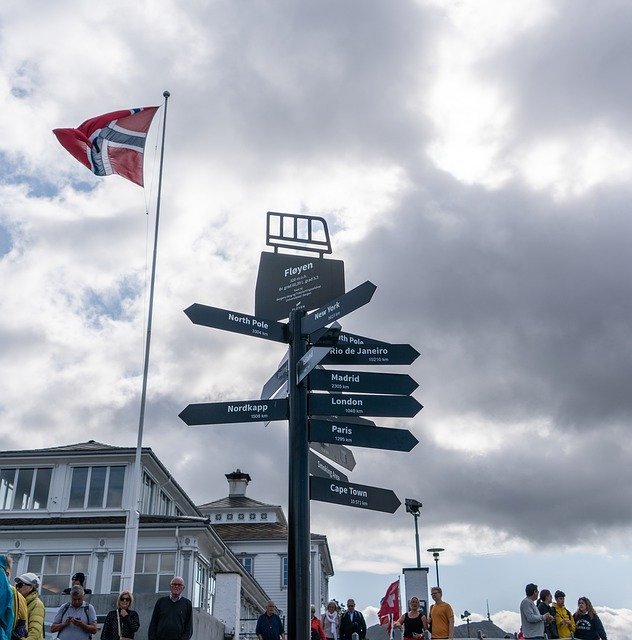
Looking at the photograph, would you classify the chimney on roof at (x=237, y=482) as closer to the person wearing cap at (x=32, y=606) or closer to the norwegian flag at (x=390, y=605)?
the norwegian flag at (x=390, y=605)

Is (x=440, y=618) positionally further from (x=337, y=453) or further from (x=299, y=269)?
(x=299, y=269)

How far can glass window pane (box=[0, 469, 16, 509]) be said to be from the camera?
34.0m

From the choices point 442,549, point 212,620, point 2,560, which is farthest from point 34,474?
point 2,560

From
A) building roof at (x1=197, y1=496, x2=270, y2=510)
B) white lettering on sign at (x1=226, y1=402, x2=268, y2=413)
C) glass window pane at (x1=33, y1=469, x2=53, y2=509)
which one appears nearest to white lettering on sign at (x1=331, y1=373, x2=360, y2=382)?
white lettering on sign at (x1=226, y1=402, x2=268, y2=413)

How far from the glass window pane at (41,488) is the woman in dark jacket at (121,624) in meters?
25.0

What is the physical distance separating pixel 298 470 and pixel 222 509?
5345 cm

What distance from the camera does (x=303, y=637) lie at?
20.9ft

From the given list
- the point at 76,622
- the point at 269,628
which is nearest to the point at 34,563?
the point at 269,628

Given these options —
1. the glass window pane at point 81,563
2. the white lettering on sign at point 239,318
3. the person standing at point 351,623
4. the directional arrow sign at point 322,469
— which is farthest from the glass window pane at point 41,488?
the directional arrow sign at point 322,469

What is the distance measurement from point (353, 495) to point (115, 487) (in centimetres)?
2839

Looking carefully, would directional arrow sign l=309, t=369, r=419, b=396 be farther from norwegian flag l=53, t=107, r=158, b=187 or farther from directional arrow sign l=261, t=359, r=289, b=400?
norwegian flag l=53, t=107, r=158, b=187

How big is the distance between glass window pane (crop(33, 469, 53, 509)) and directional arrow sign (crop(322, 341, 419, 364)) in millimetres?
29351

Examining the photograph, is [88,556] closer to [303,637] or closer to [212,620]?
[212,620]

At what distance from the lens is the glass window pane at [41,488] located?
3378 centimetres
